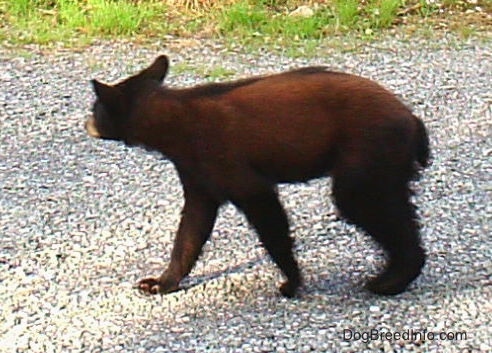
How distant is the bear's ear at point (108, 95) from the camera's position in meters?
4.86

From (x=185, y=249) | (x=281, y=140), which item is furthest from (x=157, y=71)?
(x=185, y=249)

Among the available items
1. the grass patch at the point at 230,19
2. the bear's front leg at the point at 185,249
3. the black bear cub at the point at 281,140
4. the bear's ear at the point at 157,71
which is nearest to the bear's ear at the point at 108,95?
the black bear cub at the point at 281,140

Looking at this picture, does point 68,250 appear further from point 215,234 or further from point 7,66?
point 7,66

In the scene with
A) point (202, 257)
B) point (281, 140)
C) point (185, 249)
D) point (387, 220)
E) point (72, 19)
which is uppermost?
point (281, 140)

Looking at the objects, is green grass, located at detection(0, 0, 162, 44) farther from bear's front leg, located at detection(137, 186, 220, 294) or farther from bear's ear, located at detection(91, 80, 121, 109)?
bear's ear, located at detection(91, 80, 121, 109)

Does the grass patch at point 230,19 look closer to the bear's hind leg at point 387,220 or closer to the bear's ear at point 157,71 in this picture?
the bear's ear at point 157,71

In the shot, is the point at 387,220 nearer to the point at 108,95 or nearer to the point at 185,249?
the point at 185,249

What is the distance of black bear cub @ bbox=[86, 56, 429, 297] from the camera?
15.8 feet

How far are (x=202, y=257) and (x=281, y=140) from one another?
1.06 meters

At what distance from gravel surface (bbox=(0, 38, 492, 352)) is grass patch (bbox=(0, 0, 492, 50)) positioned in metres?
1.89

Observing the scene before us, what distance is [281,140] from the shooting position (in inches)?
191

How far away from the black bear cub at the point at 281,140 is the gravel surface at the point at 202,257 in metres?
0.33

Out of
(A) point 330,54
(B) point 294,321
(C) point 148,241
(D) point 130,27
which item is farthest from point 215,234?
(D) point 130,27

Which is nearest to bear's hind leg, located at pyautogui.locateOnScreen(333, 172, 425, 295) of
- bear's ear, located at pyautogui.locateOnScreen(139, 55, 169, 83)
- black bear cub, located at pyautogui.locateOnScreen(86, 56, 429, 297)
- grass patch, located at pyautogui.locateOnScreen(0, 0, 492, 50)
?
black bear cub, located at pyautogui.locateOnScreen(86, 56, 429, 297)
